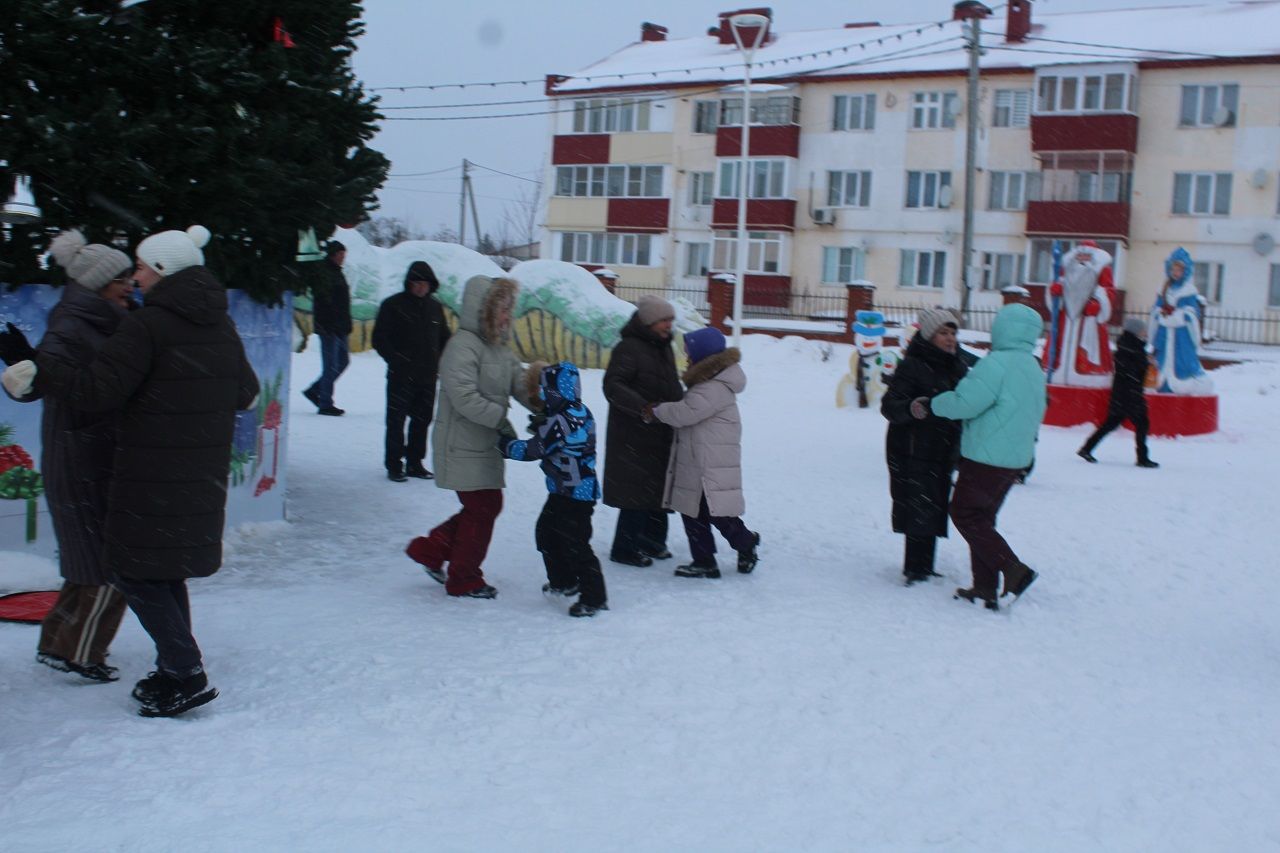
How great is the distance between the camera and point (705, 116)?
42.9m

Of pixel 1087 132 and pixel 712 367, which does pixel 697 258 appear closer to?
pixel 1087 132

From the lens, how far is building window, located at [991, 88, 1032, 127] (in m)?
37.4

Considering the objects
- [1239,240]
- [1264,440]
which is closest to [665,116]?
[1239,240]

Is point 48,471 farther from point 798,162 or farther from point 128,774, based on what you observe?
point 798,162

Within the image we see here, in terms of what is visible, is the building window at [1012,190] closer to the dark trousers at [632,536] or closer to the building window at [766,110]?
the building window at [766,110]

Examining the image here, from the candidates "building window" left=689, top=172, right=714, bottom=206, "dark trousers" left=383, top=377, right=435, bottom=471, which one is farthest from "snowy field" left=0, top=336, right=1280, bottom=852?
"building window" left=689, top=172, right=714, bottom=206

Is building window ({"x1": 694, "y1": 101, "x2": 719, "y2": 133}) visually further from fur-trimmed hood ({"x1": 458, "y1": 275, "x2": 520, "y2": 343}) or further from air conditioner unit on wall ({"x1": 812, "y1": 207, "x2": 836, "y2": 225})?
fur-trimmed hood ({"x1": 458, "y1": 275, "x2": 520, "y2": 343})

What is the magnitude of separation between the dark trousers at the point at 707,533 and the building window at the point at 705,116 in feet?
119

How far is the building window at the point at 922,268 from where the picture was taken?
39.1 meters

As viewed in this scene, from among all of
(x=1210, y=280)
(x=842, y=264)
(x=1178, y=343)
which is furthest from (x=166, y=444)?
(x=842, y=264)

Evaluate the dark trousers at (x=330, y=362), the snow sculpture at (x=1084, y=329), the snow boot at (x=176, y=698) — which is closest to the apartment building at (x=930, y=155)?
the snow sculpture at (x=1084, y=329)

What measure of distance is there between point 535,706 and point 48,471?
2.08 meters

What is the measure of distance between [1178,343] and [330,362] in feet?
31.8

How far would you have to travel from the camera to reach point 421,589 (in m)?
6.95
